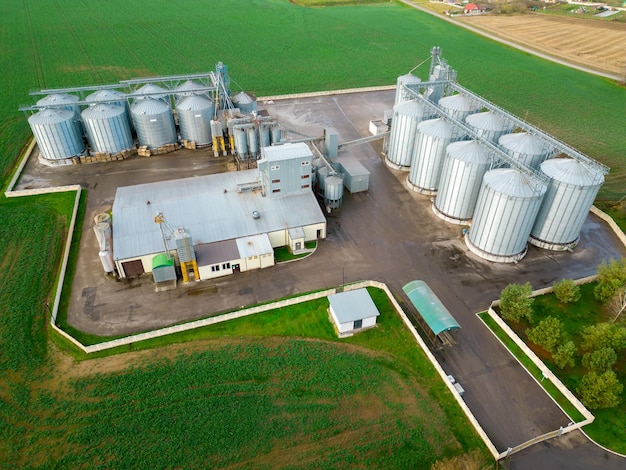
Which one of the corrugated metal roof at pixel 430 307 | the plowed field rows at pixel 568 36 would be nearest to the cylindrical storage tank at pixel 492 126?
the corrugated metal roof at pixel 430 307

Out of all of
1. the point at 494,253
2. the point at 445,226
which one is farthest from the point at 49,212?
the point at 494,253

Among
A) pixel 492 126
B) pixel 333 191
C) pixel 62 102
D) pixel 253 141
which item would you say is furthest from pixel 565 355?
pixel 62 102

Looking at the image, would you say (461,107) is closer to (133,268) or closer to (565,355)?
(565,355)

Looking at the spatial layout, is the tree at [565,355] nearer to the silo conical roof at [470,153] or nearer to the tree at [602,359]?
the tree at [602,359]

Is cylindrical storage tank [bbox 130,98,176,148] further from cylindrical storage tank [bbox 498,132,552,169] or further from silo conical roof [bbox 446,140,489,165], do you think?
cylindrical storage tank [bbox 498,132,552,169]

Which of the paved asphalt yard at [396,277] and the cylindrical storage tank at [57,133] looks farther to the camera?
the cylindrical storage tank at [57,133]
